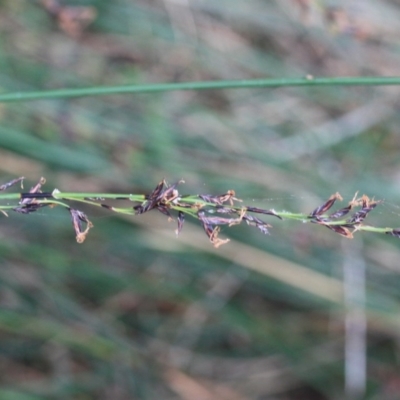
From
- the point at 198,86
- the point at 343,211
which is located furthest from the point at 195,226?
the point at 343,211

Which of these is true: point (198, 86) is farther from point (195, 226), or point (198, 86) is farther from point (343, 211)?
point (195, 226)

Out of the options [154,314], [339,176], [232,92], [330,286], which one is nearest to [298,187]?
[339,176]

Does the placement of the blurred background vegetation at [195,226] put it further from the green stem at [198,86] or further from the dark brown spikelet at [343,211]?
the dark brown spikelet at [343,211]

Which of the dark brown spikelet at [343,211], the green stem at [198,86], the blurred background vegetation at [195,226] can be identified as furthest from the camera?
the blurred background vegetation at [195,226]

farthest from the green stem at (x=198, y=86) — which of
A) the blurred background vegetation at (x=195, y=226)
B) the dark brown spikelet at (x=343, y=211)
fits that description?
the blurred background vegetation at (x=195, y=226)

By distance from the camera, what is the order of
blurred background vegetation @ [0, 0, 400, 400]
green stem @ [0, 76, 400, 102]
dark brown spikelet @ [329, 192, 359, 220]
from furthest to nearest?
blurred background vegetation @ [0, 0, 400, 400], green stem @ [0, 76, 400, 102], dark brown spikelet @ [329, 192, 359, 220]

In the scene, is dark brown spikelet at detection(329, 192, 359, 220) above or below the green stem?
below

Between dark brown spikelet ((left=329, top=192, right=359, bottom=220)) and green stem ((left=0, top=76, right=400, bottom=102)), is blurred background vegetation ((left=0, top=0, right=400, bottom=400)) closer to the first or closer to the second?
green stem ((left=0, top=76, right=400, bottom=102))

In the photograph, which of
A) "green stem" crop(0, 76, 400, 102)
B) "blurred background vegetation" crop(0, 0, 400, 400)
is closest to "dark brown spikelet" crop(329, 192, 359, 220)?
"green stem" crop(0, 76, 400, 102)

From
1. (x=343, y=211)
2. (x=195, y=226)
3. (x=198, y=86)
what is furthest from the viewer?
(x=195, y=226)
